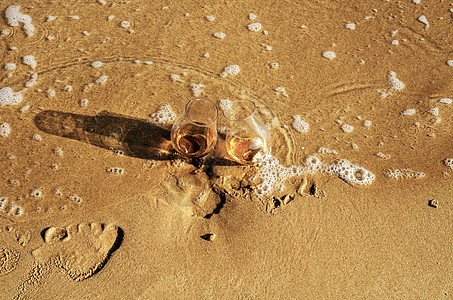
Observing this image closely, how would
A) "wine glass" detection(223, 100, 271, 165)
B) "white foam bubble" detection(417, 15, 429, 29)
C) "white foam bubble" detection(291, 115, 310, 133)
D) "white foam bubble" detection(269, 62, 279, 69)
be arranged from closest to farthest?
Result: "wine glass" detection(223, 100, 271, 165)
"white foam bubble" detection(291, 115, 310, 133)
"white foam bubble" detection(269, 62, 279, 69)
"white foam bubble" detection(417, 15, 429, 29)

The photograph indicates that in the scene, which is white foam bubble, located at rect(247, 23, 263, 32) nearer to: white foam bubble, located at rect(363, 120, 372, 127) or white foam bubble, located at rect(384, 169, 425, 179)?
white foam bubble, located at rect(363, 120, 372, 127)

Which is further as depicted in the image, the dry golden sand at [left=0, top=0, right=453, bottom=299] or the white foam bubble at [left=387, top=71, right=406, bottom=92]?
the white foam bubble at [left=387, top=71, right=406, bottom=92]

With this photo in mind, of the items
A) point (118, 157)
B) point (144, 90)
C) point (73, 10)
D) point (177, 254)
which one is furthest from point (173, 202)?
point (73, 10)

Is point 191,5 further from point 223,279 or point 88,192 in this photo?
point 223,279

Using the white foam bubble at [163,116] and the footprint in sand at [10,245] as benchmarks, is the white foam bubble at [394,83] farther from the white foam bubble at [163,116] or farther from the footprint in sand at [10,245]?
the footprint in sand at [10,245]

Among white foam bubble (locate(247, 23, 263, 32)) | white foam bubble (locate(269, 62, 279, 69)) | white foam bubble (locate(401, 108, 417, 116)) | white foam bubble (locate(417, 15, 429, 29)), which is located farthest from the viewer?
white foam bubble (locate(417, 15, 429, 29))

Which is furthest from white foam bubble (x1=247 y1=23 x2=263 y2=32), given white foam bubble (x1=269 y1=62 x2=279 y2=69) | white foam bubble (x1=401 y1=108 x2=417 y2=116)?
white foam bubble (x1=401 y1=108 x2=417 y2=116)

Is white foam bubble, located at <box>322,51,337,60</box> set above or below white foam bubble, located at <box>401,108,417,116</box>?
above
